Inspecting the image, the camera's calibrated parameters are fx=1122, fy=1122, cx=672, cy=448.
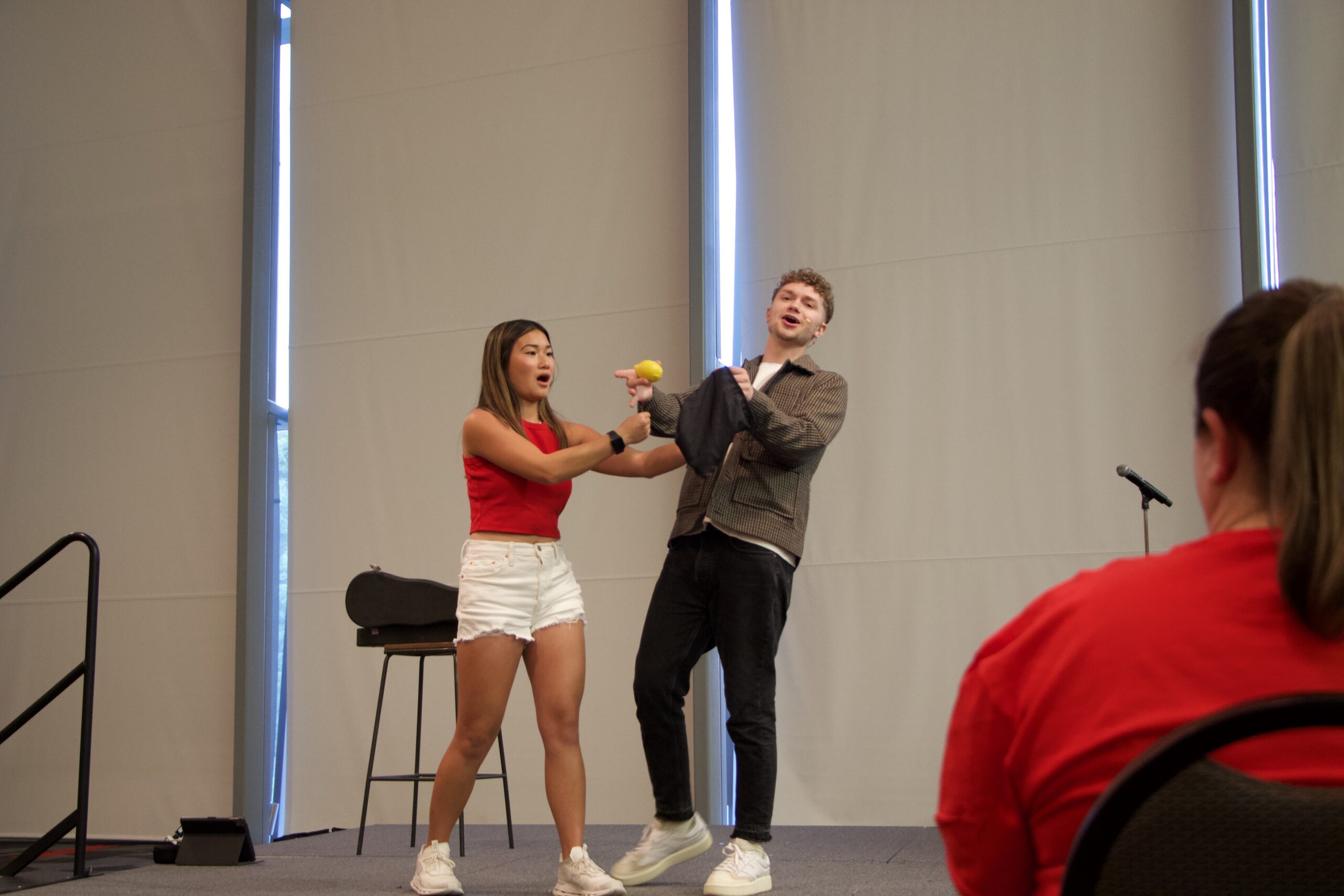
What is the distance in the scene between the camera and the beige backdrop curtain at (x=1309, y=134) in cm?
368

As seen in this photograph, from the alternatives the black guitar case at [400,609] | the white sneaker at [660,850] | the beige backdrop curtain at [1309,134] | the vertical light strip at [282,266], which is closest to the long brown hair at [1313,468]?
the white sneaker at [660,850]

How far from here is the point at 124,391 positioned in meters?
5.30

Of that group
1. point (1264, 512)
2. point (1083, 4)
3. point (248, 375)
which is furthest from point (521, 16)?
point (1264, 512)

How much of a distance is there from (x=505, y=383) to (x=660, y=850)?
118 centimetres

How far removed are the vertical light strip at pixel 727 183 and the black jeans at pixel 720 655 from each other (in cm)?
182

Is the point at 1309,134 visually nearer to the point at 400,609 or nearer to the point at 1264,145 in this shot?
the point at 1264,145

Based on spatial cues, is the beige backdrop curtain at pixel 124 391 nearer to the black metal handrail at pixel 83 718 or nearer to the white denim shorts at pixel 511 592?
the black metal handrail at pixel 83 718

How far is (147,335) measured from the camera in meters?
5.30

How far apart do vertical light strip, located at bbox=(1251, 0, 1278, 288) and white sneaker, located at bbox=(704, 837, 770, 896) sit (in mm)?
2600

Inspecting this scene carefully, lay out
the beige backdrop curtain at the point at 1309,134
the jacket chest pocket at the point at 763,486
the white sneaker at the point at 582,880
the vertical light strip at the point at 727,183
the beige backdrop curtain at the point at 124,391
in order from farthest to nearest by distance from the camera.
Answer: the beige backdrop curtain at the point at 124,391 → the vertical light strip at the point at 727,183 → the beige backdrop curtain at the point at 1309,134 → the jacket chest pocket at the point at 763,486 → the white sneaker at the point at 582,880

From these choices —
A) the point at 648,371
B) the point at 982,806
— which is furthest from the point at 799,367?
the point at 982,806

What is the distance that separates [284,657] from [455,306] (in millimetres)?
1724

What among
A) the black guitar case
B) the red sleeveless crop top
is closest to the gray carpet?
the black guitar case

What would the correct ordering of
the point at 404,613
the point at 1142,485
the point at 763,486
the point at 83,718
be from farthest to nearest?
the point at 404,613, the point at 83,718, the point at 1142,485, the point at 763,486
